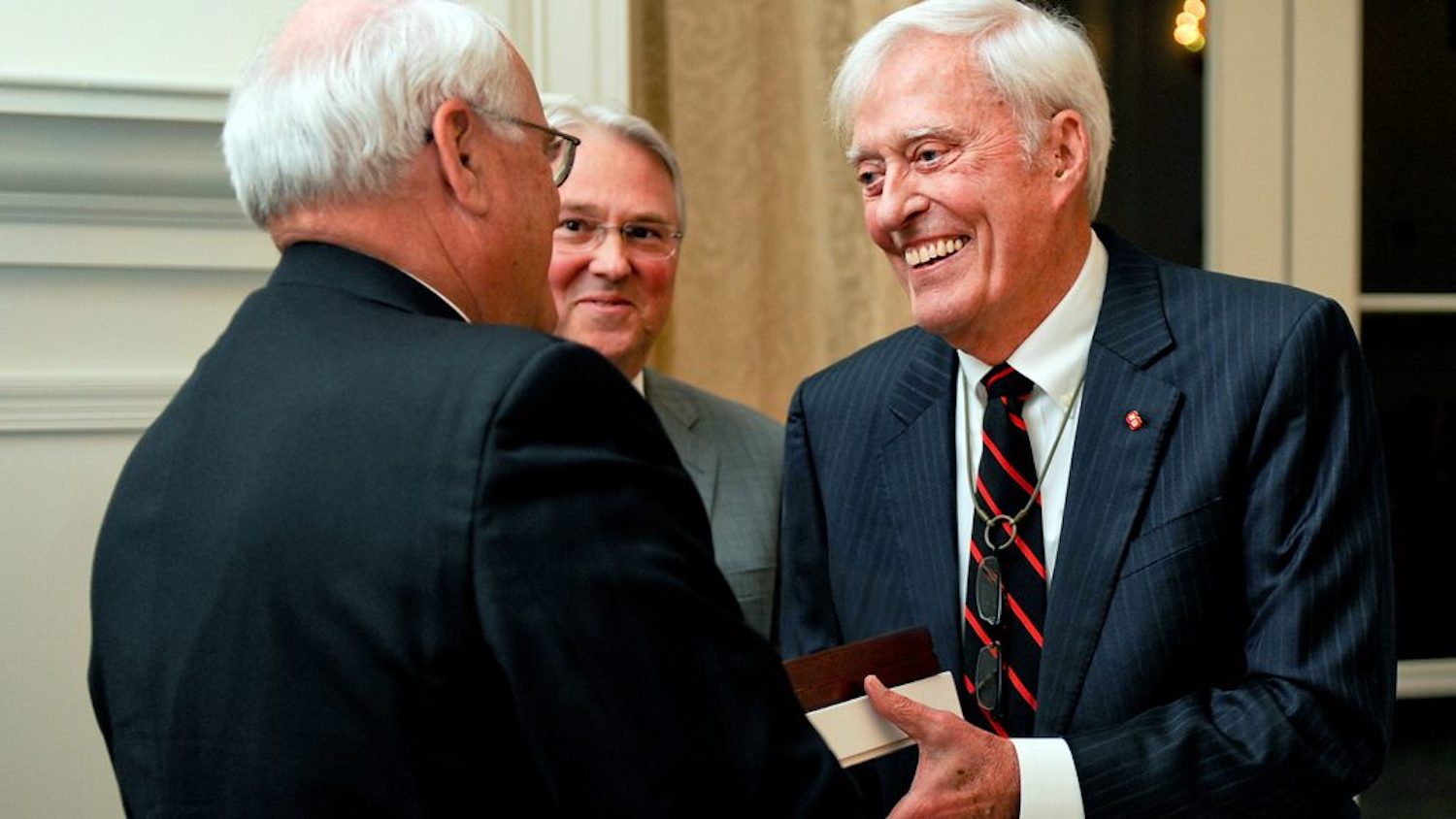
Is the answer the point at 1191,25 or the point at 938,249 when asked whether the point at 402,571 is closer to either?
the point at 938,249

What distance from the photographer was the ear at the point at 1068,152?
5.97 ft

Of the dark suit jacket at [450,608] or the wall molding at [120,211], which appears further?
the wall molding at [120,211]

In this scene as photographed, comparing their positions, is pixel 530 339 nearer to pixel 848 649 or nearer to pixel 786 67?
Result: pixel 848 649

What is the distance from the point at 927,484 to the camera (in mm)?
1833

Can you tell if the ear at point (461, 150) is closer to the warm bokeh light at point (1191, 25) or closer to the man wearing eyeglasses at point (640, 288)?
the man wearing eyeglasses at point (640, 288)

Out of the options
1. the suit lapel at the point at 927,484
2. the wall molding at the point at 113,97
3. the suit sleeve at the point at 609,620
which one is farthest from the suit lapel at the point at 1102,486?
the wall molding at the point at 113,97

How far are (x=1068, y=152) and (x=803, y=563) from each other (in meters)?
0.60

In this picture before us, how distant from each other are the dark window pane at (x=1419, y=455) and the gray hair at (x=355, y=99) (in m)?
2.28

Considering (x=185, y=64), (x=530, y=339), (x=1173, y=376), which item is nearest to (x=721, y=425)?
(x=1173, y=376)

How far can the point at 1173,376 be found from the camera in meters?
1.71

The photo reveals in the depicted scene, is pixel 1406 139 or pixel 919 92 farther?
pixel 1406 139

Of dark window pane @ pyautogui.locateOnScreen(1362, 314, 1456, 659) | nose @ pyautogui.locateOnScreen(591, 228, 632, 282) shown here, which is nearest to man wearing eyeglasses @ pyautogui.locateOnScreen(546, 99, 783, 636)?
nose @ pyautogui.locateOnScreen(591, 228, 632, 282)

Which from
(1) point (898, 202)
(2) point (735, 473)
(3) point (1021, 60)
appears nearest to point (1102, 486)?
(1) point (898, 202)

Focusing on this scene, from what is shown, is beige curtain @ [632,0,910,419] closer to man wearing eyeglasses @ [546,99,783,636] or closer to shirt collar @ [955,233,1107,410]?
man wearing eyeglasses @ [546,99,783,636]
